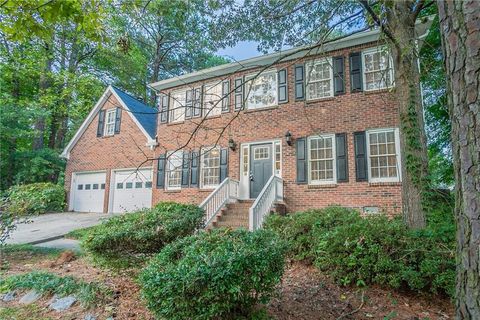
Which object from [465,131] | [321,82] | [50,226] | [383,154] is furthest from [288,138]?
[50,226]

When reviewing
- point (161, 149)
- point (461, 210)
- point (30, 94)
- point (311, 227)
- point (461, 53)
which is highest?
point (30, 94)

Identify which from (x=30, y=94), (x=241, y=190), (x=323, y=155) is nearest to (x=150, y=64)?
(x=30, y=94)

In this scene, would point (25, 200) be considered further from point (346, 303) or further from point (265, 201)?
point (346, 303)

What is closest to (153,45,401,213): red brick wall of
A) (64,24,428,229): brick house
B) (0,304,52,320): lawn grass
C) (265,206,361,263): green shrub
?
(64,24,428,229): brick house

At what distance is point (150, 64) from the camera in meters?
21.5

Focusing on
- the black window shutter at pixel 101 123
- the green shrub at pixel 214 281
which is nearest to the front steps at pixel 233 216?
the green shrub at pixel 214 281

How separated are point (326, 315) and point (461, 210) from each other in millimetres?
2423

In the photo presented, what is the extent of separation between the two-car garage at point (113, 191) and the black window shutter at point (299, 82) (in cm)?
744

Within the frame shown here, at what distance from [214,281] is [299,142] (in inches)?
293

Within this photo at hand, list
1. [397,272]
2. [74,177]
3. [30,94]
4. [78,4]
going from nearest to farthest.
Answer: [78,4]
[397,272]
[74,177]
[30,94]

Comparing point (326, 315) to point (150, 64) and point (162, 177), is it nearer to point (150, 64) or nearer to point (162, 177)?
point (162, 177)

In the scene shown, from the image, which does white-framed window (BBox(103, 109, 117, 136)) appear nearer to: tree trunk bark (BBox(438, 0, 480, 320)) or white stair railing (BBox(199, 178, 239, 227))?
white stair railing (BBox(199, 178, 239, 227))

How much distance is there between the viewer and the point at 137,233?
4.00 meters

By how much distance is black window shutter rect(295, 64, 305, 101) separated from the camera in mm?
9519
